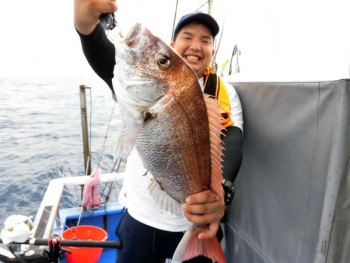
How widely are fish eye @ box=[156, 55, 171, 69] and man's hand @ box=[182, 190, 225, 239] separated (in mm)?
639

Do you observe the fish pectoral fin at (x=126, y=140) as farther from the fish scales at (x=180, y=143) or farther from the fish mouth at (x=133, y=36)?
the fish mouth at (x=133, y=36)

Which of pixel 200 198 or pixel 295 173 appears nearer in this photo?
pixel 200 198

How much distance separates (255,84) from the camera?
1.97 metres

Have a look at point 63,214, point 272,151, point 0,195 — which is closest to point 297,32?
point 272,151

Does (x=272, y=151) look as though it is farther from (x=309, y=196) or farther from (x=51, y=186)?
(x=51, y=186)

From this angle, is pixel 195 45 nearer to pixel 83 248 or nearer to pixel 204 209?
pixel 204 209

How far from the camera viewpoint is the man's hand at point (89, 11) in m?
1.33

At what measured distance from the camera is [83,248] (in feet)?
Result: 9.43

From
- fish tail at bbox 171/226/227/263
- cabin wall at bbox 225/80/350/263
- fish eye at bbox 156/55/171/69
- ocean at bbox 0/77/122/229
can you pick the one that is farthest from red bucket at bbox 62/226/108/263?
fish eye at bbox 156/55/171/69

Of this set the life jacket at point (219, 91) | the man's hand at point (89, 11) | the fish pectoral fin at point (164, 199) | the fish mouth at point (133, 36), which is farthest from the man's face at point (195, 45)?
the fish pectoral fin at point (164, 199)

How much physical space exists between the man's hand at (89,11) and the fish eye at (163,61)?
37 cm

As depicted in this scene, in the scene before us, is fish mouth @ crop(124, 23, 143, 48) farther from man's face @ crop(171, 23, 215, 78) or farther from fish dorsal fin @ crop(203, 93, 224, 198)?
man's face @ crop(171, 23, 215, 78)

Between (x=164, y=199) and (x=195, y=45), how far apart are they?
3.92ft

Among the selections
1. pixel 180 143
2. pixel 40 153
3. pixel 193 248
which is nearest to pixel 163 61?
pixel 180 143
